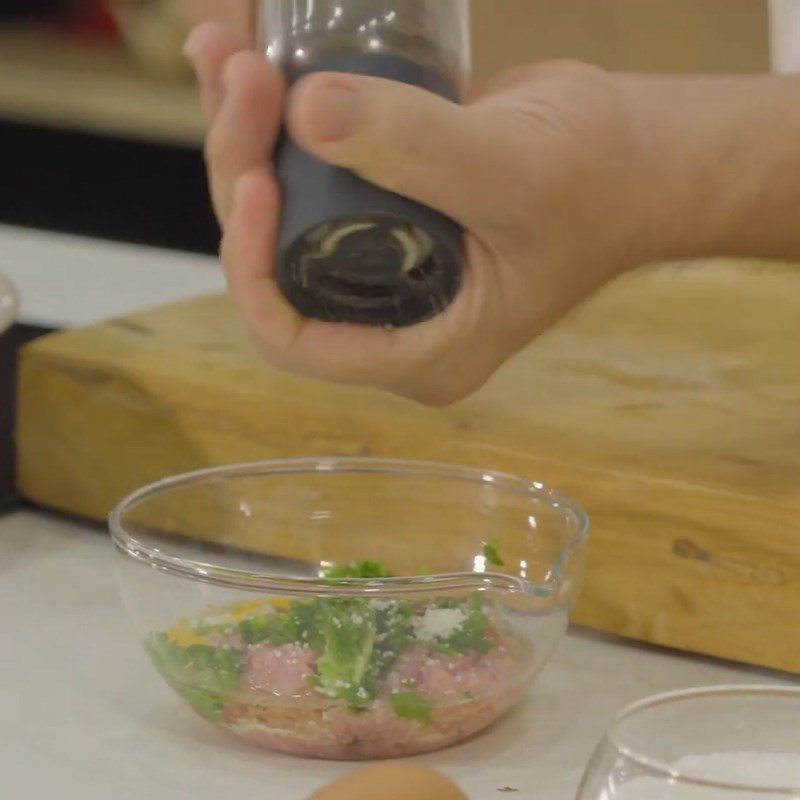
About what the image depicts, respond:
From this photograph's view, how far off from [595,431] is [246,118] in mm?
251

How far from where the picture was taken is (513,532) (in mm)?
731

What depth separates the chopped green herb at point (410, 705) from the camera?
1.97 ft

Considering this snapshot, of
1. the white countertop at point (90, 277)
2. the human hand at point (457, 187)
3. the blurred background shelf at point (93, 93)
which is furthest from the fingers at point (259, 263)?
the blurred background shelf at point (93, 93)

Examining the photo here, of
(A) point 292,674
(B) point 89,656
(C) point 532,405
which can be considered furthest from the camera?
(C) point 532,405

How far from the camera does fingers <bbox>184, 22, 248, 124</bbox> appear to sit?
77 cm

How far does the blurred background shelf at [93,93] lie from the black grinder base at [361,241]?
163cm

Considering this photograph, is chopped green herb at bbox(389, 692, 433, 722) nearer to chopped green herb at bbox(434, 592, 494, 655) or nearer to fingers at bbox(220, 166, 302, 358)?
chopped green herb at bbox(434, 592, 494, 655)

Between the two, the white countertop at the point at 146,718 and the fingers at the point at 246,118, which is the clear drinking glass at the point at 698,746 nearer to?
the white countertop at the point at 146,718

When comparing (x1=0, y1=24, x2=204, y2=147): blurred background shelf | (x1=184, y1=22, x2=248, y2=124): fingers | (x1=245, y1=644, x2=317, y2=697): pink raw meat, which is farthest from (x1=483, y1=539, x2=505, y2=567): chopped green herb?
(x1=0, y1=24, x2=204, y2=147): blurred background shelf

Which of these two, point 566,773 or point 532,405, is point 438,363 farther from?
point 566,773

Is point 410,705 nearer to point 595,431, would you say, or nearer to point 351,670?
point 351,670

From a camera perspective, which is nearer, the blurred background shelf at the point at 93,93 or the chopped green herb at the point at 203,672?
the chopped green herb at the point at 203,672

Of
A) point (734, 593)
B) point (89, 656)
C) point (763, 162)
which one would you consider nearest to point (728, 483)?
point (734, 593)

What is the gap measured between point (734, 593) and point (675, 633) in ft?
0.11
